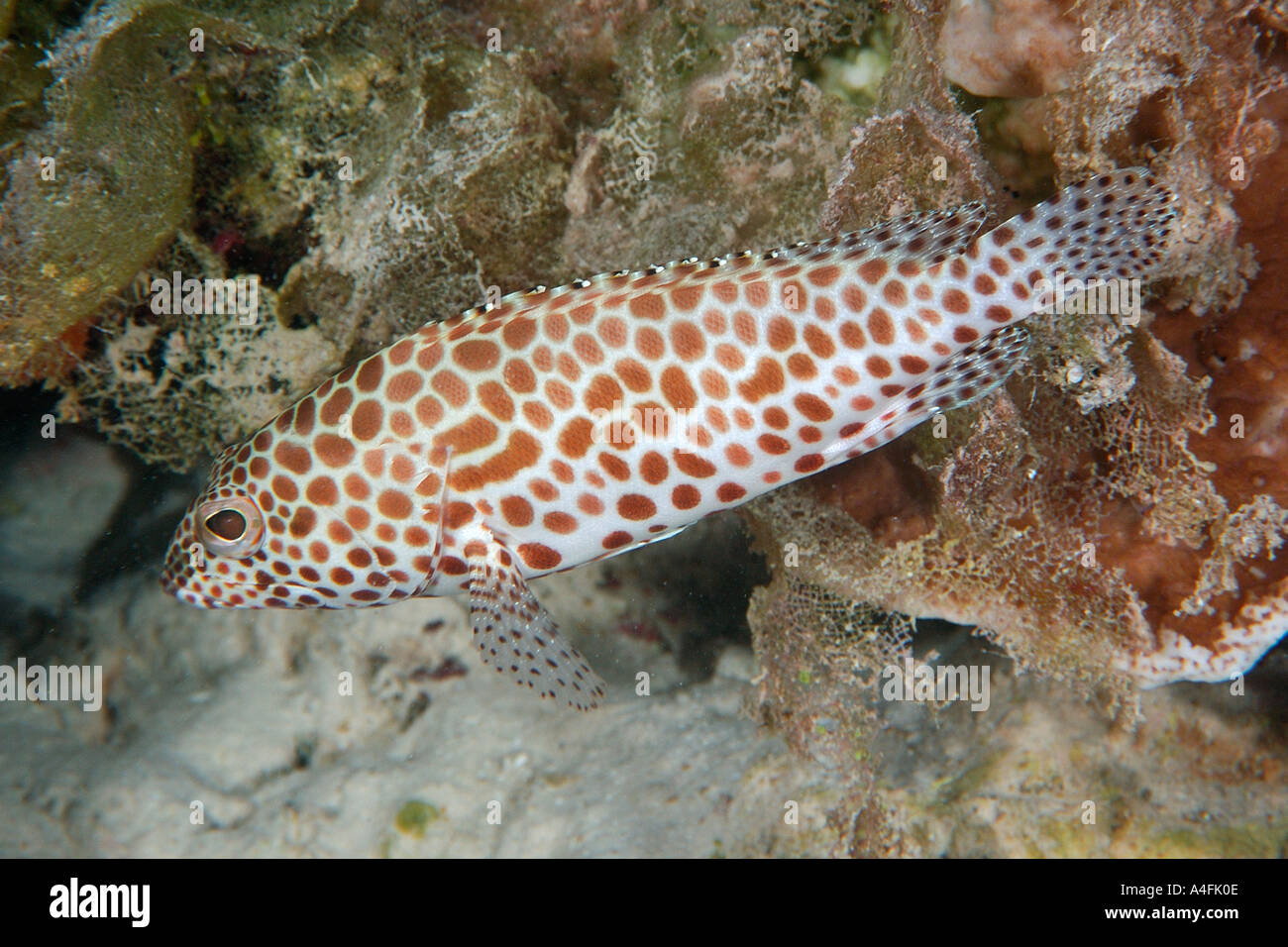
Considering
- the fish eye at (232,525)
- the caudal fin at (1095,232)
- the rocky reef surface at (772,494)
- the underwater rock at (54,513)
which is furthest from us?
the underwater rock at (54,513)

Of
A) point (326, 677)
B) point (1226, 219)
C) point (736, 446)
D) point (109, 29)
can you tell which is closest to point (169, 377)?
point (109, 29)

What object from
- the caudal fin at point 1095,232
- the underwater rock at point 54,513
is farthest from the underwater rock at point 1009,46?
the underwater rock at point 54,513

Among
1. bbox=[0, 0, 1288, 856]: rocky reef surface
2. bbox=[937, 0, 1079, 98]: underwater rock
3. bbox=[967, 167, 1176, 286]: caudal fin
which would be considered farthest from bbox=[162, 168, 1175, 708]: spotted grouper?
bbox=[937, 0, 1079, 98]: underwater rock

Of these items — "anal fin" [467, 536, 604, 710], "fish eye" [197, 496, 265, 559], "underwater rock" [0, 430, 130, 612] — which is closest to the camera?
"anal fin" [467, 536, 604, 710]

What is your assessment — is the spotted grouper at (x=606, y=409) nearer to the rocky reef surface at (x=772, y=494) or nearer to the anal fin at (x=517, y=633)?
the anal fin at (x=517, y=633)

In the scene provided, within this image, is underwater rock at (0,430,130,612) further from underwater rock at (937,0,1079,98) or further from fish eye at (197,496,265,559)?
underwater rock at (937,0,1079,98)

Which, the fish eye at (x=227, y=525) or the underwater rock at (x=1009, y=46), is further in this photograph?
the fish eye at (x=227, y=525)

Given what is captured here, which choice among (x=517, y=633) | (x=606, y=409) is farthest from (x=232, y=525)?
(x=606, y=409)
